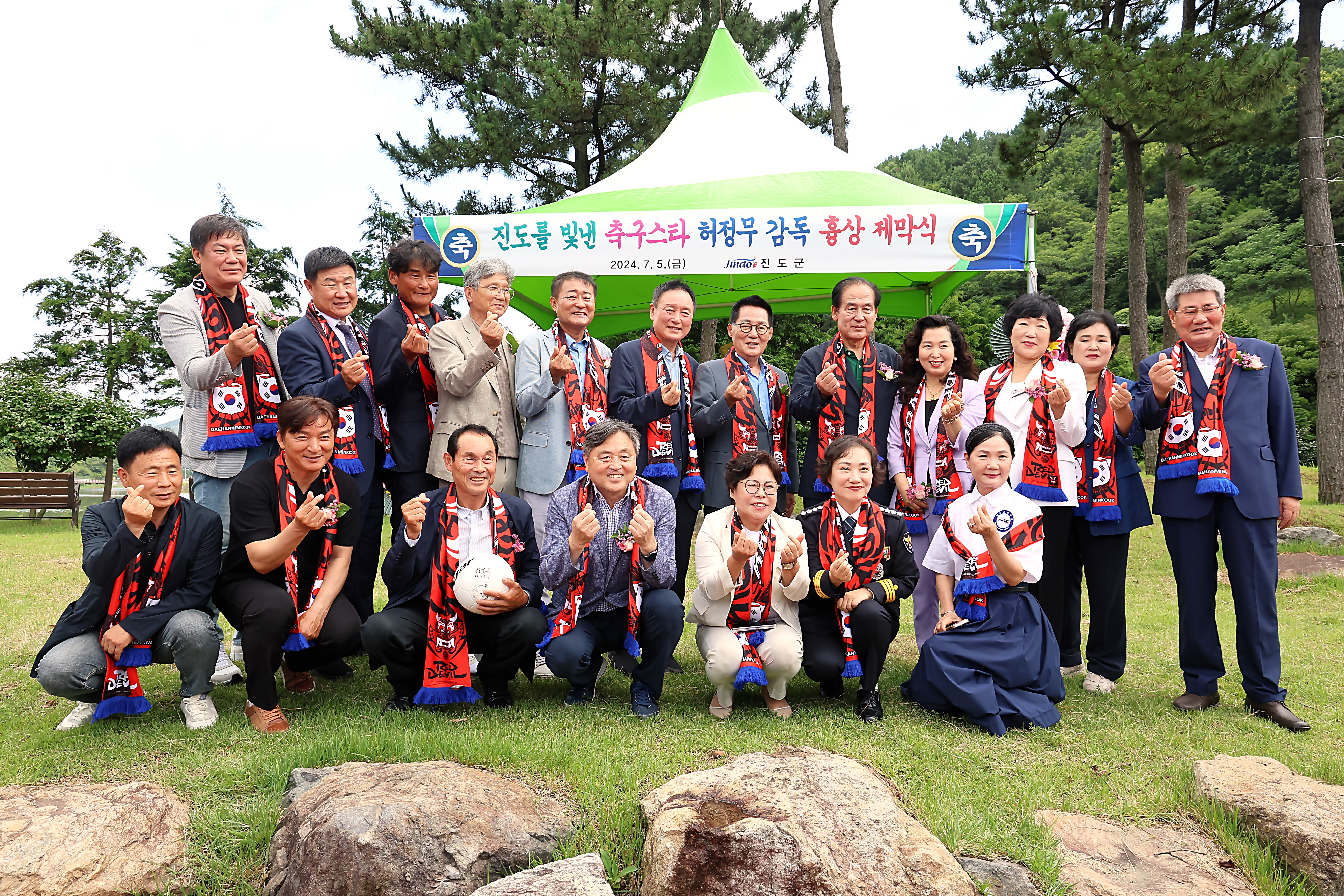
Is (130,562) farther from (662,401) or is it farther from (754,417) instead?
(754,417)

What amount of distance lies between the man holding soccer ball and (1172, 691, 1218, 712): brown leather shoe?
2.74 meters

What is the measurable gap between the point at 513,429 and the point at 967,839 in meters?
2.56

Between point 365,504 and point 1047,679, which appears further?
point 365,504

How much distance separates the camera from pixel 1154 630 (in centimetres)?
521

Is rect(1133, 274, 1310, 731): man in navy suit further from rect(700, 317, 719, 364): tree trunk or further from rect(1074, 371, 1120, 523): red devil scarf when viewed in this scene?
rect(700, 317, 719, 364): tree trunk

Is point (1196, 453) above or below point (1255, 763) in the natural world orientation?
above

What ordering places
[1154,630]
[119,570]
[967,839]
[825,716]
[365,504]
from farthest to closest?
[1154,630] < [365,504] < [825,716] < [119,570] < [967,839]

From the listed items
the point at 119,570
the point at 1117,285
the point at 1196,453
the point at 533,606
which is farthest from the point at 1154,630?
the point at 1117,285

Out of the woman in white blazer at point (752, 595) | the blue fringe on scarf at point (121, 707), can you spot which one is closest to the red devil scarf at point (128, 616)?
the blue fringe on scarf at point (121, 707)

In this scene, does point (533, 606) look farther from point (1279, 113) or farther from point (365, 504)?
point (1279, 113)

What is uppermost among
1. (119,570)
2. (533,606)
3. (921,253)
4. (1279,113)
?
(1279,113)

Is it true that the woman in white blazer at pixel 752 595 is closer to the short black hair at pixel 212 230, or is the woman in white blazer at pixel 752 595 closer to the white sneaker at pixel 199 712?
the white sneaker at pixel 199 712

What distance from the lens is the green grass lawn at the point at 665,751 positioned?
8.23 feet

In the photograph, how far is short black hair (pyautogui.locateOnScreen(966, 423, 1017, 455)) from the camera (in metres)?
3.50
